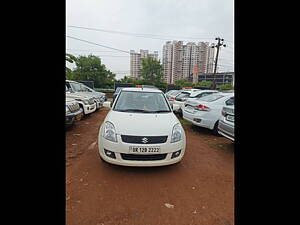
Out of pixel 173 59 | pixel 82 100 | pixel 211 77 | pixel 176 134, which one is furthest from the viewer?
pixel 211 77

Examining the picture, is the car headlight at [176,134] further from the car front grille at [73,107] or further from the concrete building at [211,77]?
the concrete building at [211,77]

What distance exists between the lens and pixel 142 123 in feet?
8.78

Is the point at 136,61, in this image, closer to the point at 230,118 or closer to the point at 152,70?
the point at 152,70

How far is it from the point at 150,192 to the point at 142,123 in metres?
1.07

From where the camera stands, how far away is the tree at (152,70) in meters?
35.5

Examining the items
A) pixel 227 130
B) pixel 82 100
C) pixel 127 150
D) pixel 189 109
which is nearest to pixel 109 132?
pixel 127 150

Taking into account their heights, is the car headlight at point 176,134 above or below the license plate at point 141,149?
above

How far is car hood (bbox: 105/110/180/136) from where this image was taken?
247cm

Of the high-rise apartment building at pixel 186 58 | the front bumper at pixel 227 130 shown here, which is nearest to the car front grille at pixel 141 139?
the front bumper at pixel 227 130

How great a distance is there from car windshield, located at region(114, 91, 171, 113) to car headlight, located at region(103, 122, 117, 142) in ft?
2.16

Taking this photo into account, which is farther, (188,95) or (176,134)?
(188,95)

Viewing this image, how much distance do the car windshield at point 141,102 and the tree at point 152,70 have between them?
106 feet
